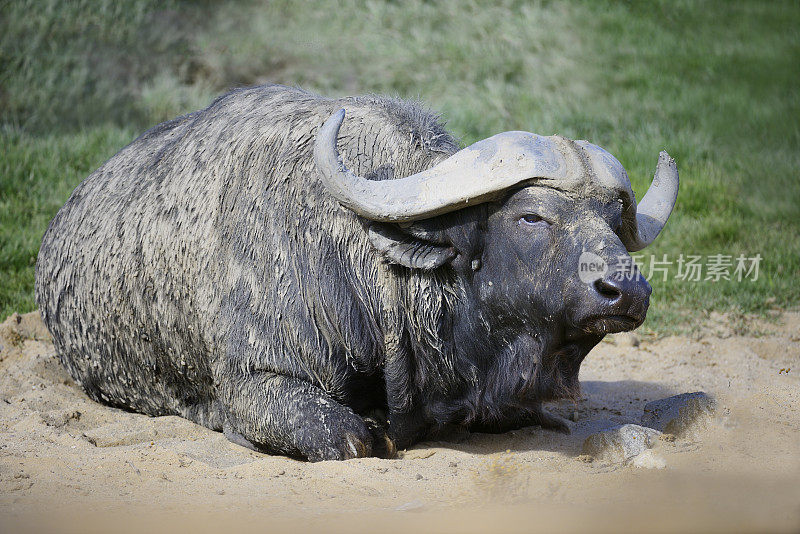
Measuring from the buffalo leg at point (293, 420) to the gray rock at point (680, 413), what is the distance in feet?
5.41

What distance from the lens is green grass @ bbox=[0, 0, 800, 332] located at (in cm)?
989

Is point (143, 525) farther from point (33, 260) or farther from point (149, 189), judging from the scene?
point (33, 260)

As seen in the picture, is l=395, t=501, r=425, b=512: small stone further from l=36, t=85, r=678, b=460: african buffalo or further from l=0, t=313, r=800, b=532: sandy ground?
l=36, t=85, r=678, b=460: african buffalo

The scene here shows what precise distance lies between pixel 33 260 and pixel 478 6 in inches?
299

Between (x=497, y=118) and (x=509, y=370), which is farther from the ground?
(x=497, y=118)

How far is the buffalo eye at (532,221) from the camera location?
14.8 ft

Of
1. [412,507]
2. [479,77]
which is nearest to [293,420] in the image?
[412,507]

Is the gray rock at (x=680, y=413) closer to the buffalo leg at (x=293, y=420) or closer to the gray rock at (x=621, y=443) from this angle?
the gray rock at (x=621, y=443)

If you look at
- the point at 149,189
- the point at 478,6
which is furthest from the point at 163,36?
the point at 149,189

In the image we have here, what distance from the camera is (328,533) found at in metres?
3.76

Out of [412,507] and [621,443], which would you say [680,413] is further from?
[412,507]

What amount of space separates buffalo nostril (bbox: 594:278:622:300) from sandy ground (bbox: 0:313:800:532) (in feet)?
2.80

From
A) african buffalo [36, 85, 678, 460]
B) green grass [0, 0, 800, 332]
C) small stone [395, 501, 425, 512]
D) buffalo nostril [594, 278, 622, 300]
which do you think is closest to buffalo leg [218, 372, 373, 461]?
african buffalo [36, 85, 678, 460]

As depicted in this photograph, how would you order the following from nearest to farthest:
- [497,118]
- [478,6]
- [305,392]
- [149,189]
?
[305,392], [149,189], [497,118], [478,6]
